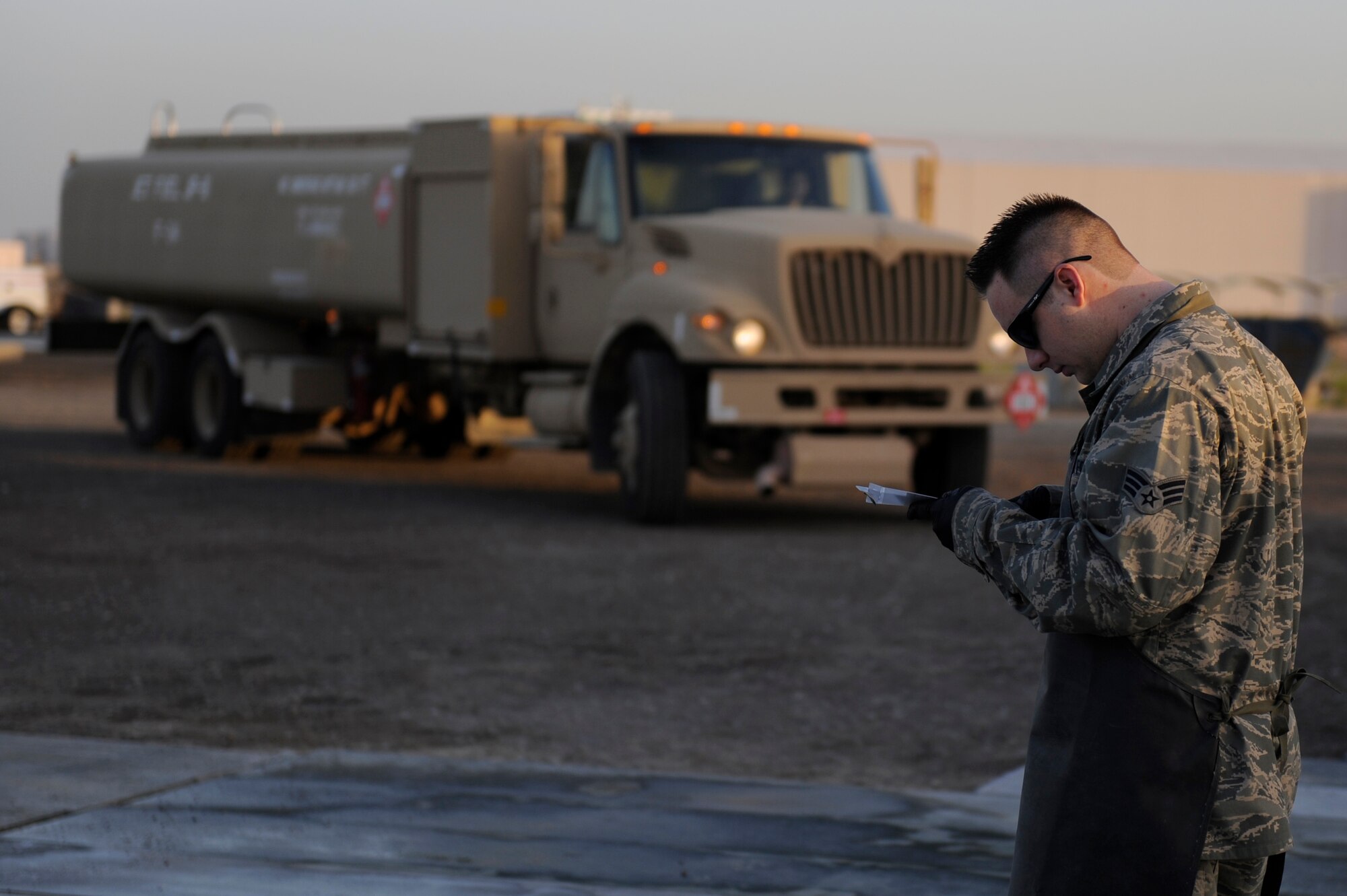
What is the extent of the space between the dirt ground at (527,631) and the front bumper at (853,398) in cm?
87

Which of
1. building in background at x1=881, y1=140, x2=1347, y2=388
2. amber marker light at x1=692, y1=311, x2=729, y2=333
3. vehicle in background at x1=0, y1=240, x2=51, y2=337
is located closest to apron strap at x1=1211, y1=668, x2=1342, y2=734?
amber marker light at x1=692, y1=311, x2=729, y2=333

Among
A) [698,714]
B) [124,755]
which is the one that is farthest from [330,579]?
[124,755]

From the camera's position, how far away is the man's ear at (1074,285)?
2.91m

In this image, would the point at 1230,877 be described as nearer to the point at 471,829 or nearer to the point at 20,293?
the point at 471,829

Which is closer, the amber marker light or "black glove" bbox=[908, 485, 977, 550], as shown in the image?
"black glove" bbox=[908, 485, 977, 550]

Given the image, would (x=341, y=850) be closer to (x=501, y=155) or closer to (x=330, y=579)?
(x=330, y=579)

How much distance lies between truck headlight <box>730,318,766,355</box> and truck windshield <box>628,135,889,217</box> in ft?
4.74

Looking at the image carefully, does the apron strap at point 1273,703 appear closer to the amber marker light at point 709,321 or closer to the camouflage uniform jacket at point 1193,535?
the camouflage uniform jacket at point 1193,535

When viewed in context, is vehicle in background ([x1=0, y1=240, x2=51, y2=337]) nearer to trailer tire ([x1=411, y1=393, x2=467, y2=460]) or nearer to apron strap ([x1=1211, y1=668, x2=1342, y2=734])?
trailer tire ([x1=411, y1=393, x2=467, y2=460])

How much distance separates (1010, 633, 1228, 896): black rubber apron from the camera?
280 cm

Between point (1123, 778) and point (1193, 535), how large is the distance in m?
0.40

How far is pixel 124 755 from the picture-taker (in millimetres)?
6285

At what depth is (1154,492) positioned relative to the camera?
8.82ft

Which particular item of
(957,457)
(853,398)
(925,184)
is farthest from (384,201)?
(957,457)
